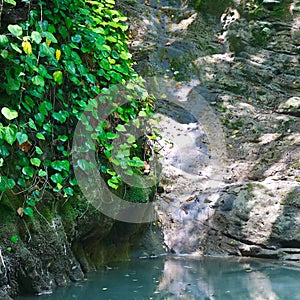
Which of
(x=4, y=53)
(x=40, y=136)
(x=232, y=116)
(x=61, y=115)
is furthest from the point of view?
(x=232, y=116)

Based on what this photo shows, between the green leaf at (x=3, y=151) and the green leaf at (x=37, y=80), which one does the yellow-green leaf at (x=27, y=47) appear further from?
the green leaf at (x=3, y=151)

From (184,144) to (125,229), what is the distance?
104 inches

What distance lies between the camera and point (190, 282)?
11.4ft

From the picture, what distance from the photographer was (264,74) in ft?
26.7

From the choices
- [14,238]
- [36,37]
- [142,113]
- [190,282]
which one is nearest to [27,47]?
[36,37]

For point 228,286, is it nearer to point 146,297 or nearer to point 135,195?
point 146,297

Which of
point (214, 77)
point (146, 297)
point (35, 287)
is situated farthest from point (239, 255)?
point (214, 77)

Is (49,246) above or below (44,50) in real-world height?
below

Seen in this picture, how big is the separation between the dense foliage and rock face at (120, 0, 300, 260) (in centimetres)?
160

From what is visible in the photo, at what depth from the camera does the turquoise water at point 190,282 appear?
3068 millimetres

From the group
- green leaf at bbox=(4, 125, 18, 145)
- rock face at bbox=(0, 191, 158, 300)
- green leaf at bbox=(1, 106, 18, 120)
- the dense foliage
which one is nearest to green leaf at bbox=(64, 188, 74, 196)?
the dense foliage

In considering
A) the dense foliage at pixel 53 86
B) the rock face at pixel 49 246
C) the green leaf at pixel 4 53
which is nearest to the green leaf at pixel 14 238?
the rock face at pixel 49 246

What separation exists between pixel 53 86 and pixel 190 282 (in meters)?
1.95

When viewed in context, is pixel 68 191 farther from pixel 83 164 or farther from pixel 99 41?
pixel 99 41
